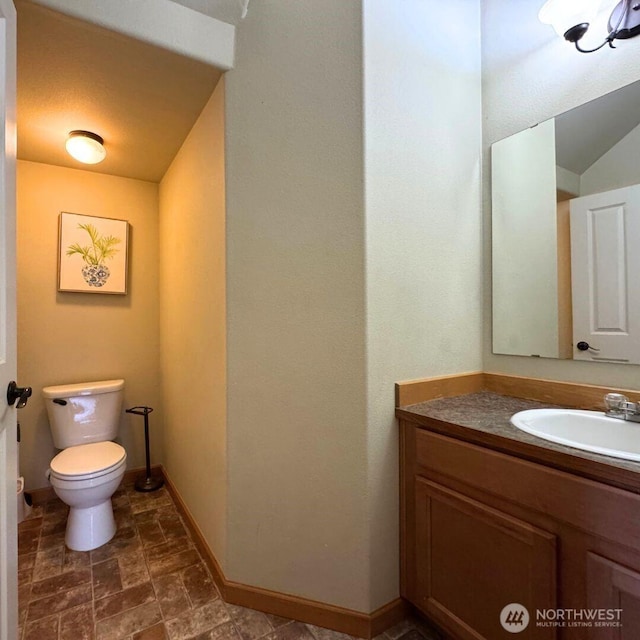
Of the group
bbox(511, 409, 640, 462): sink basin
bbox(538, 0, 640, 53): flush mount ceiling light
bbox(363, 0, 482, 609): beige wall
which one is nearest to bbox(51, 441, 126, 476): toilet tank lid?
bbox(363, 0, 482, 609): beige wall

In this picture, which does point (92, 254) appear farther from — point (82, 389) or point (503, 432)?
point (503, 432)

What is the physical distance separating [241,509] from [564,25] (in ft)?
7.18

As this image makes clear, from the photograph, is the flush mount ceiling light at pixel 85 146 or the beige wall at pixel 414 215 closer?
the beige wall at pixel 414 215

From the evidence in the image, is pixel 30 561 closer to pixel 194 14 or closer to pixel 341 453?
pixel 341 453

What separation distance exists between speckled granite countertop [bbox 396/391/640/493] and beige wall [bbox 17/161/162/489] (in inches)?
81.9

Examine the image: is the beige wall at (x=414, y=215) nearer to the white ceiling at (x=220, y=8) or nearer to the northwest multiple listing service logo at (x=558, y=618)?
the northwest multiple listing service logo at (x=558, y=618)

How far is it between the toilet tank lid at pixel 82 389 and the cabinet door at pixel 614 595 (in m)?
2.45

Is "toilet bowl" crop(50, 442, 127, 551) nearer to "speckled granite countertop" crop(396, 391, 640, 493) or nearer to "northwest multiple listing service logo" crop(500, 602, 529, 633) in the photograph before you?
"speckled granite countertop" crop(396, 391, 640, 493)

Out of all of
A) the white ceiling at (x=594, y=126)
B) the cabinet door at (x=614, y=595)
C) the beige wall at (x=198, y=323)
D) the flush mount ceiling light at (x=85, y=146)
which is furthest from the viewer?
the flush mount ceiling light at (x=85, y=146)

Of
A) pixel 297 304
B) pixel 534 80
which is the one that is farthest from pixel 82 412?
pixel 534 80

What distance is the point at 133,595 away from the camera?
4.64 feet

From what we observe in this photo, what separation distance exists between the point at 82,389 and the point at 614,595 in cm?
253

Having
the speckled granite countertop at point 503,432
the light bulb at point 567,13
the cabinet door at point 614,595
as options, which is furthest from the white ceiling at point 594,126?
the cabinet door at point 614,595

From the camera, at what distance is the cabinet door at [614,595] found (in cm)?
72
